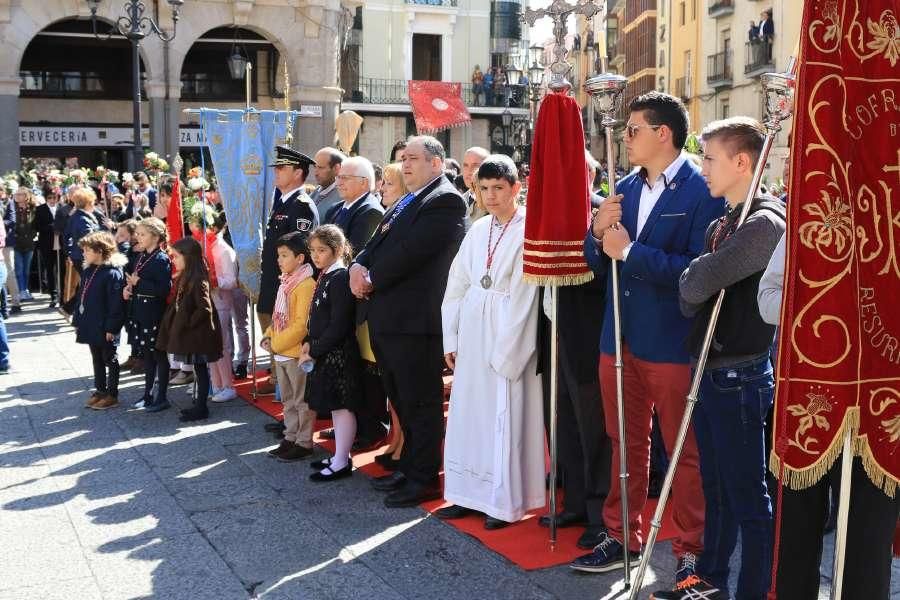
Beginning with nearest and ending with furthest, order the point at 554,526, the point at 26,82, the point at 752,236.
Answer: the point at 752,236 → the point at 554,526 → the point at 26,82

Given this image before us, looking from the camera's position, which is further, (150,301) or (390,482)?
(150,301)

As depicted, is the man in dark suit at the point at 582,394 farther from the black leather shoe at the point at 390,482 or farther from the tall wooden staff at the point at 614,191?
the black leather shoe at the point at 390,482

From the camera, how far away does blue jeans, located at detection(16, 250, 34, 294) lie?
15516mm

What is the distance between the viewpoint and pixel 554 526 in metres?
4.99

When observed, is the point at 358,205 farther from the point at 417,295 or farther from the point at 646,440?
the point at 646,440

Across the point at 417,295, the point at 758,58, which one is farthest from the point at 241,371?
the point at 758,58

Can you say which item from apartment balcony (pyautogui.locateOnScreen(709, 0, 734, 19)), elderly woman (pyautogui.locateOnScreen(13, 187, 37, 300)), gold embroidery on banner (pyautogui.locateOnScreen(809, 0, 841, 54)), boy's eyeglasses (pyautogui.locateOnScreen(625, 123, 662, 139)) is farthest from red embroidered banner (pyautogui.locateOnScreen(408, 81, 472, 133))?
gold embroidery on banner (pyautogui.locateOnScreen(809, 0, 841, 54))

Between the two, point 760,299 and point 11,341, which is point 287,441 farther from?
point 11,341

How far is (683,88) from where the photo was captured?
44.4m

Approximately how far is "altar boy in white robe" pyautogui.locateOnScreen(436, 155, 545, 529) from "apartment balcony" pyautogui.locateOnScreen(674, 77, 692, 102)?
132 feet

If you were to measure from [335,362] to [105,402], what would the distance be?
3051 mm

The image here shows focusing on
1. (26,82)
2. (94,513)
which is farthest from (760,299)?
(26,82)

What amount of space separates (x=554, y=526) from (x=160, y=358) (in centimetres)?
439

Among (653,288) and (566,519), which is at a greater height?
(653,288)
